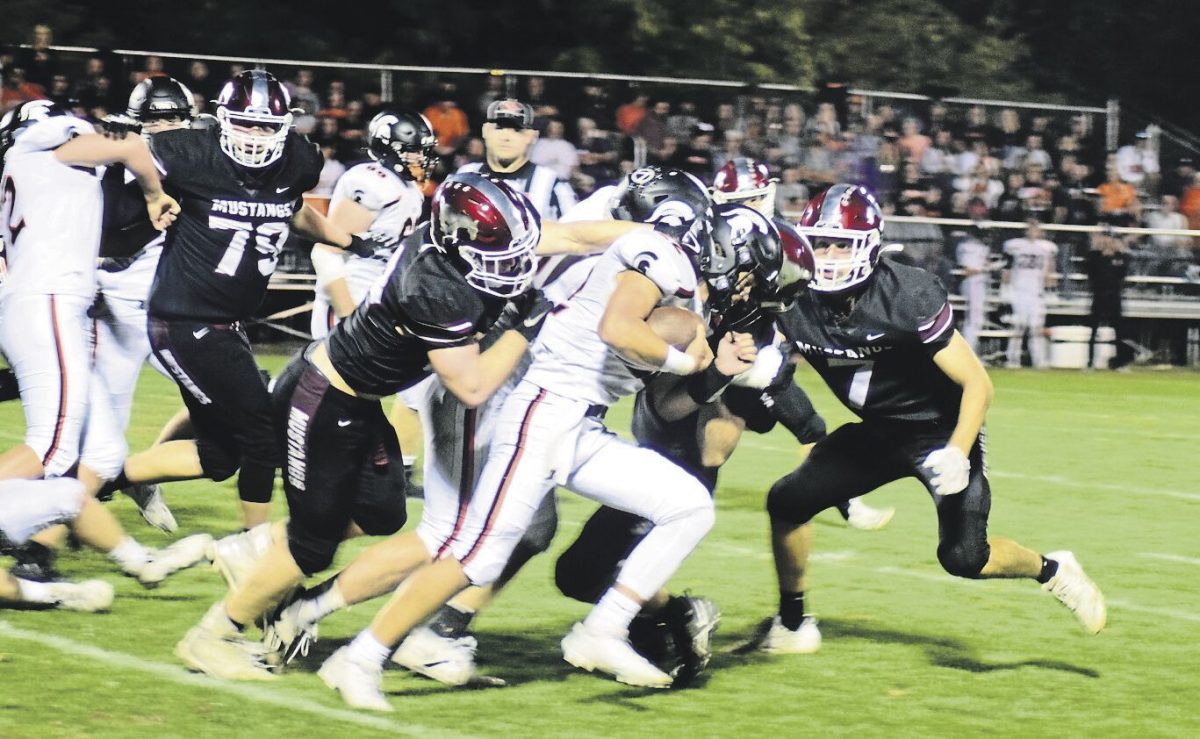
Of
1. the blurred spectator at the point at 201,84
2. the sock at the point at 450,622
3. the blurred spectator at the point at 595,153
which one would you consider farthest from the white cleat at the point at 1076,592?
the blurred spectator at the point at 201,84

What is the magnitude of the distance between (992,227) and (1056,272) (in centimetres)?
100

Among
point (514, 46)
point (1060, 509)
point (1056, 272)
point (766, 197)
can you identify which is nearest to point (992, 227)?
point (1056, 272)

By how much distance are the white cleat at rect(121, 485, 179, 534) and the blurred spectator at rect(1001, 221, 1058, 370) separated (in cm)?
1292

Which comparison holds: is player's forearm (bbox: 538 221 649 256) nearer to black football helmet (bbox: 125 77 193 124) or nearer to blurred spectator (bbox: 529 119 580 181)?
black football helmet (bbox: 125 77 193 124)

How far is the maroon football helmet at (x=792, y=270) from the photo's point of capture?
19.1 ft

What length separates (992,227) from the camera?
1908 cm

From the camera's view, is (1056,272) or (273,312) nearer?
(273,312)

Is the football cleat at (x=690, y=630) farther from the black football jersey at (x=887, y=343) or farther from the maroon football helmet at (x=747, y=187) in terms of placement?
the maroon football helmet at (x=747, y=187)

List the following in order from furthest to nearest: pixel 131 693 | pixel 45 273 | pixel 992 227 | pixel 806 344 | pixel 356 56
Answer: pixel 356 56
pixel 992 227
pixel 45 273
pixel 806 344
pixel 131 693

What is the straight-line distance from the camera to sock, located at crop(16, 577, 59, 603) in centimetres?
623

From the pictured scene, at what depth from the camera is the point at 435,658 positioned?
18.5 ft

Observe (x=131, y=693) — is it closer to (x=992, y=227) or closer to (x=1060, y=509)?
(x=1060, y=509)

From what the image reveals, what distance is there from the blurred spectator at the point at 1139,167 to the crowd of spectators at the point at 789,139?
0.07 feet

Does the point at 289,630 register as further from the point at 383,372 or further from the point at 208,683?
the point at 383,372
